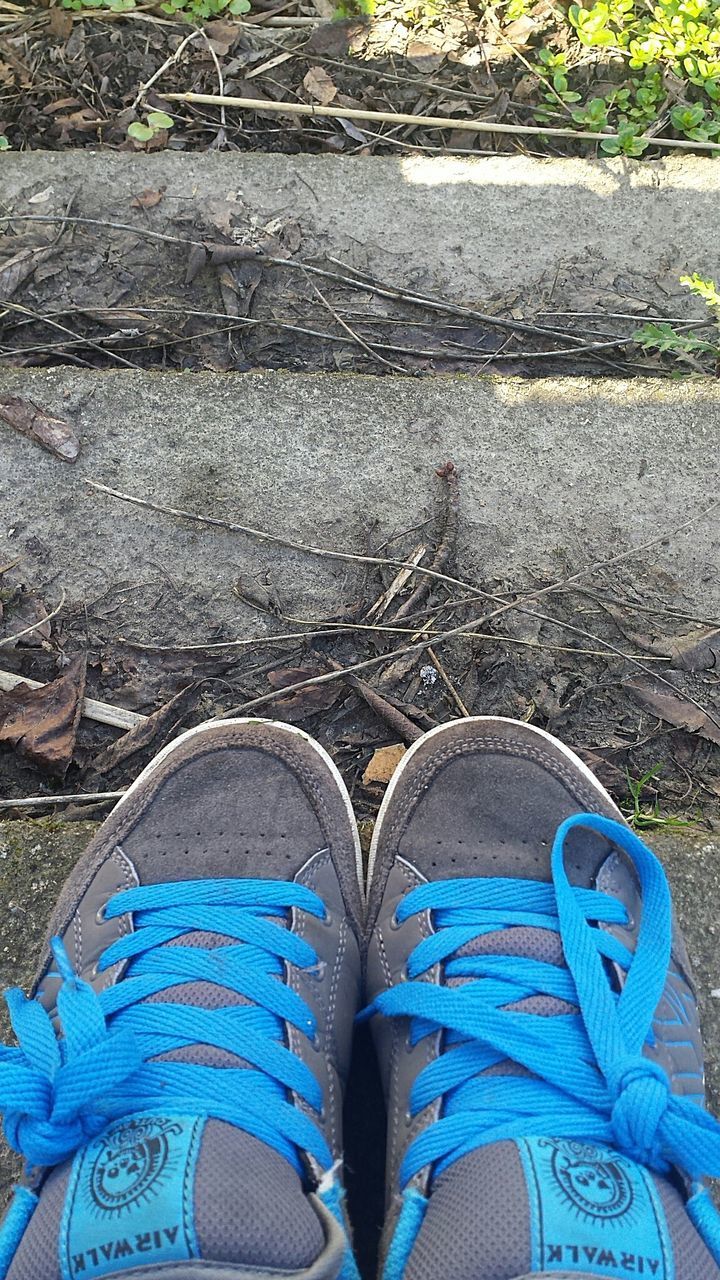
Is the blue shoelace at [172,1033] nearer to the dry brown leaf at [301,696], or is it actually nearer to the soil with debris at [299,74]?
the dry brown leaf at [301,696]

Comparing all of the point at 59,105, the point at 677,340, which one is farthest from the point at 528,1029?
the point at 59,105

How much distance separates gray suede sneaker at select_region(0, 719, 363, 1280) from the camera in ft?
3.87

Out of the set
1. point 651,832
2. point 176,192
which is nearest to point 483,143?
point 176,192

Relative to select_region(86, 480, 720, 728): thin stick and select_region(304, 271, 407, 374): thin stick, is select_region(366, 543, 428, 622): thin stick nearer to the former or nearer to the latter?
select_region(86, 480, 720, 728): thin stick

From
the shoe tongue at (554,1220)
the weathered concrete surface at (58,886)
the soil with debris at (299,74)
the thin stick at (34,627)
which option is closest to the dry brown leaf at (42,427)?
the thin stick at (34,627)

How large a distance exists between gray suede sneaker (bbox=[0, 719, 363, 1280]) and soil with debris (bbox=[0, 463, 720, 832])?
0.37 feet

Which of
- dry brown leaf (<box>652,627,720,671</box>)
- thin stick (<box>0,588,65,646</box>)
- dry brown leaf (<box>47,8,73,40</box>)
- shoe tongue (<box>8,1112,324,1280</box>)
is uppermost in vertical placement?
dry brown leaf (<box>47,8,73,40</box>)

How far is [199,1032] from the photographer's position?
1420 mm

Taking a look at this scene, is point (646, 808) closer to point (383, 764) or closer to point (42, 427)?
point (383, 764)

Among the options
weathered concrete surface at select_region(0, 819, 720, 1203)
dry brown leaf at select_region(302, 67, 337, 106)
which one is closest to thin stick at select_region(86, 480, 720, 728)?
weathered concrete surface at select_region(0, 819, 720, 1203)

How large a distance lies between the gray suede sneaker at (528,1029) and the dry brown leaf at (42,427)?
1046 millimetres

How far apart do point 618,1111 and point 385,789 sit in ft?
2.37

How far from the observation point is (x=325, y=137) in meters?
2.59

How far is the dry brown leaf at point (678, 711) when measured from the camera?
1.81 meters
